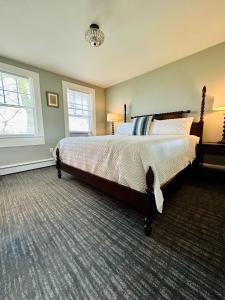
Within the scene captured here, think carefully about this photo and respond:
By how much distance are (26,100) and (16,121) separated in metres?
0.55

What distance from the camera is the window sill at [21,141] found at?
9.51 feet

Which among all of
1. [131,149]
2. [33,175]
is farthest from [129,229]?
[33,175]

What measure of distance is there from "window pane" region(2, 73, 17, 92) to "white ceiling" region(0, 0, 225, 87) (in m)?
0.39

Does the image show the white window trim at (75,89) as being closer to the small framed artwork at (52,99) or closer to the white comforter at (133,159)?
the small framed artwork at (52,99)

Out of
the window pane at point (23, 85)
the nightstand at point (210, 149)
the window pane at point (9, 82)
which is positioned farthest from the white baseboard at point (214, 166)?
the window pane at point (9, 82)

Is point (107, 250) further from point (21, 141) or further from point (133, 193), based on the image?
point (21, 141)

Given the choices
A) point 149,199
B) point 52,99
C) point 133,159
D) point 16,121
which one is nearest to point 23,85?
point 52,99

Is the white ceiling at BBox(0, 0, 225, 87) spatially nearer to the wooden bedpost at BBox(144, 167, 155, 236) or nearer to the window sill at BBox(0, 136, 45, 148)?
the window sill at BBox(0, 136, 45, 148)

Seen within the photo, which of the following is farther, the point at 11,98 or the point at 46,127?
the point at 46,127

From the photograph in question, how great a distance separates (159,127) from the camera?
113 inches

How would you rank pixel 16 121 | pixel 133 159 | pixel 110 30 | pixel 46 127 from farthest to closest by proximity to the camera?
pixel 46 127, pixel 16 121, pixel 110 30, pixel 133 159

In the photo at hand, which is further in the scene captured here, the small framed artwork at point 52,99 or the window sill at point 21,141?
the small framed artwork at point 52,99

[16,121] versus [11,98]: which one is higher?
[11,98]

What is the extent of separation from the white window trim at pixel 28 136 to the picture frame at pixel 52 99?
21 cm
